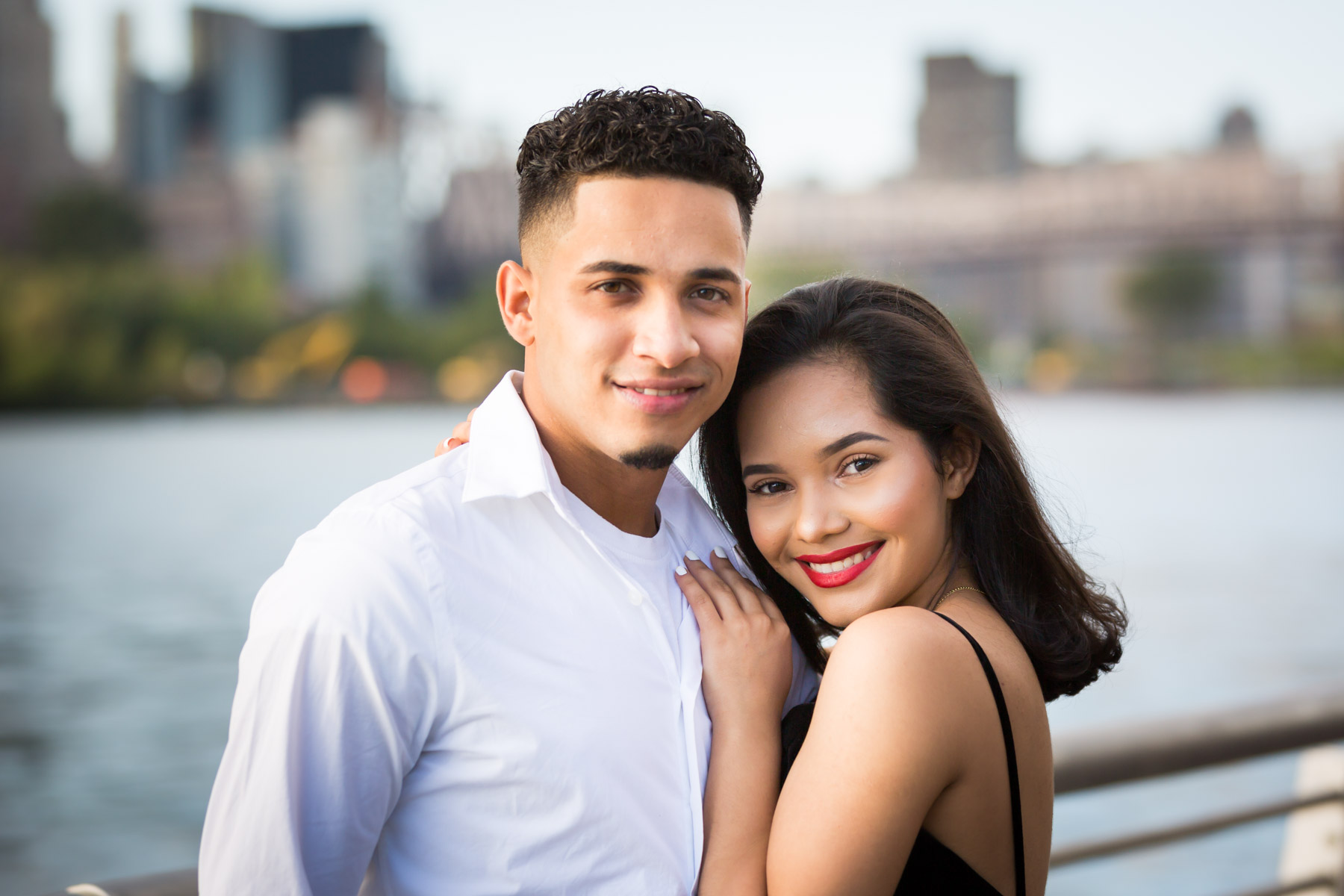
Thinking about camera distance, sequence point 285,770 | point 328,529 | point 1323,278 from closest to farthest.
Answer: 1. point 285,770
2. point 328,529
3. point 1323,278

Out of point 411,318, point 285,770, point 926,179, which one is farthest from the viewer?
point 926,179

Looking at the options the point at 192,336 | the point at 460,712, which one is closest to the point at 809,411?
the point at 460,712

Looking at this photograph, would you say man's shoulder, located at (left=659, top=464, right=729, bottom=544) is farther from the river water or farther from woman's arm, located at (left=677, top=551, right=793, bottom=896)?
the river water

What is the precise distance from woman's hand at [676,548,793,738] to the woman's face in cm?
9

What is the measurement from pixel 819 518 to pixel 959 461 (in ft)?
0.86

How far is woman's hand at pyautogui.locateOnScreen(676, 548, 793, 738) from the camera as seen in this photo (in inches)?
65.5

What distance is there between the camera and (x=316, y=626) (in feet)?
4.46

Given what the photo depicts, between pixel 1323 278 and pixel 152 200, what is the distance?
49602 mm

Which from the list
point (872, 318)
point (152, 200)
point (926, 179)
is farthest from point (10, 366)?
point (872, 318)

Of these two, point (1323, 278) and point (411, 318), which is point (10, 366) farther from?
point (1323, 278)

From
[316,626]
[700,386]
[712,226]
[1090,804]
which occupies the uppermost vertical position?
[712,226]

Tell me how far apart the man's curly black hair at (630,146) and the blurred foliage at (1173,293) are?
55334mm

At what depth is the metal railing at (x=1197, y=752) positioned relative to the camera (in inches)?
73.0

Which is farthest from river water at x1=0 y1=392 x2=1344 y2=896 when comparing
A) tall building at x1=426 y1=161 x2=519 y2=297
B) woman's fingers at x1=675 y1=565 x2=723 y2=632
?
tall building at x1=426 y1=161 x2=519 y2=297
